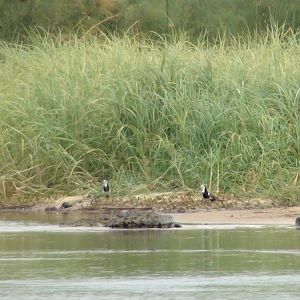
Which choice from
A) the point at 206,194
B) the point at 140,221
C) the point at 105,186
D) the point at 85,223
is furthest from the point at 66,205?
the point at 140,221

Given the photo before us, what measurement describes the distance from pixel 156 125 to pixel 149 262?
5.53m

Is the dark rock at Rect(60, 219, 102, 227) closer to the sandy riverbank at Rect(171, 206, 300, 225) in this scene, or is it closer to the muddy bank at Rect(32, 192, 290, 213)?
the sandy riverbank at Rect(171, 206, 300, 225)

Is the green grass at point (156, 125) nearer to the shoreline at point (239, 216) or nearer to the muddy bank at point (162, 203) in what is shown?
the muddy bank at point (162, 203)

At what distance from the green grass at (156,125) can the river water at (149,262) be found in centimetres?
219

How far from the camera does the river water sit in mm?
9289

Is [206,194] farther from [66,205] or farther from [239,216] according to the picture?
[66,205]

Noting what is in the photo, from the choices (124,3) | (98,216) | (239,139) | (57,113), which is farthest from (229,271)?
(124,3)

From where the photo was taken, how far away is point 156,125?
52.8 feet

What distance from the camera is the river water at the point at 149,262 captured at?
30.5 ft

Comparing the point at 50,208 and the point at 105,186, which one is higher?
the point at 105,186

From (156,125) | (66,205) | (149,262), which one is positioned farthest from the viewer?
(156,125)

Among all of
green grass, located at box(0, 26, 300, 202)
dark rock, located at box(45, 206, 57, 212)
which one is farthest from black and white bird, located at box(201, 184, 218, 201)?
dark rock, located at box(45, 206, 57, 212)

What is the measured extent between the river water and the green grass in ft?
7.18

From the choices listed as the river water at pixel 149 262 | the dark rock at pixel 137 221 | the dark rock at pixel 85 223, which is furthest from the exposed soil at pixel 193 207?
the dark rock at pixel 85 223
